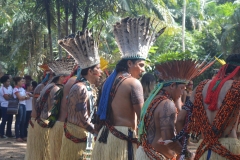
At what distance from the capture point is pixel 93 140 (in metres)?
6.05

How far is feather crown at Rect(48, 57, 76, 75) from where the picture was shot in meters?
7.88

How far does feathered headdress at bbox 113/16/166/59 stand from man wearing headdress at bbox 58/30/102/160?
30.2 inches

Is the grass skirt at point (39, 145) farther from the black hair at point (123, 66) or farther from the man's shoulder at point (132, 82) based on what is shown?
the man's shoulder at point (132, 82)

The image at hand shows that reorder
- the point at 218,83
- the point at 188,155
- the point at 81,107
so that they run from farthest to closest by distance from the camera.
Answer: the point at 81,107 → the point at 188,155 → the point at 218,83

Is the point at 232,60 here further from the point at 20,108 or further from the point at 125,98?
the point at 20,108

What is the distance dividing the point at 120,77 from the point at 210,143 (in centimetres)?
133

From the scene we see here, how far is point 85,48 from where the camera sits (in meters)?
6.27

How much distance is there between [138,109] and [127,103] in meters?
0.14

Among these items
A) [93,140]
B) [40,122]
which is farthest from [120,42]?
[40,122]

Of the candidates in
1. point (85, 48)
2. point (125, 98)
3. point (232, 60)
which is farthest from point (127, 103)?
point (85, 48)

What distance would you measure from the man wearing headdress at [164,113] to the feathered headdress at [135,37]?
0.63 meters

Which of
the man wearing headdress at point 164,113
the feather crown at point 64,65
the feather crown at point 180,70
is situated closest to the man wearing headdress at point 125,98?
the man wearing headdress at point 164,113

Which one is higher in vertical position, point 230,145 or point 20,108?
point 20,108

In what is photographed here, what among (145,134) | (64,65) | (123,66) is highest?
(64,65)
